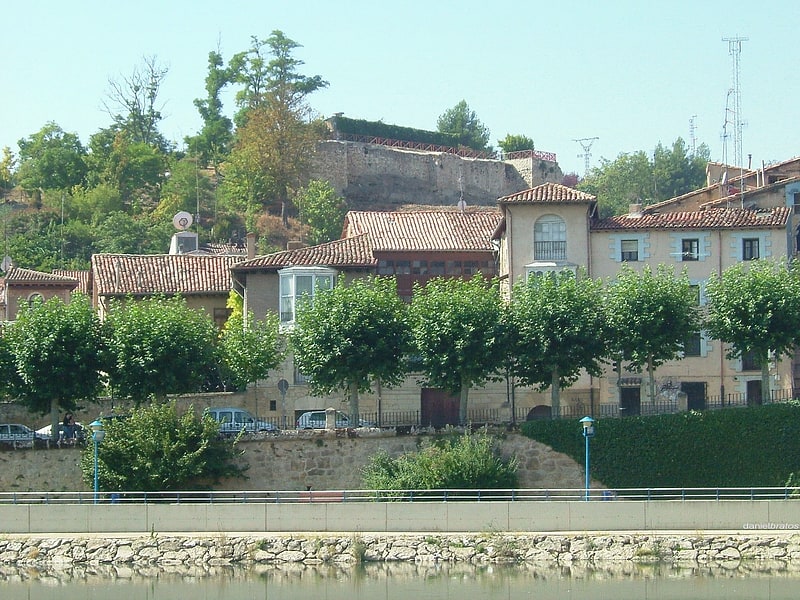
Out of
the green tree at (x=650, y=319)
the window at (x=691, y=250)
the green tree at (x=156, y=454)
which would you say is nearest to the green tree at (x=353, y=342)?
the green tree at (x=156, y=454)

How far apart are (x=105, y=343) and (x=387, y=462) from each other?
1083cm

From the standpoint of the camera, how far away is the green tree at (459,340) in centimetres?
5188

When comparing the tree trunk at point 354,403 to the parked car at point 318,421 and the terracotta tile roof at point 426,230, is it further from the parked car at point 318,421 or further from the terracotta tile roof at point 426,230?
the terracotta tile roof at point 426,230

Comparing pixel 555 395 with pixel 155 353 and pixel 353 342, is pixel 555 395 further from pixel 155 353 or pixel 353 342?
pixel 155 353

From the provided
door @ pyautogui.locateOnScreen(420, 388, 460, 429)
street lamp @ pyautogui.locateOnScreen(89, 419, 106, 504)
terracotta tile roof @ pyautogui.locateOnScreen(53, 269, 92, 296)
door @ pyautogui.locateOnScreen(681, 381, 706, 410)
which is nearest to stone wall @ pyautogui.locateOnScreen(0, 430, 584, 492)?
street lamp @ pyautogui.locateOnScreen(89, 419, 106, 504)

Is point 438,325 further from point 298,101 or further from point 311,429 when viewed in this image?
point 298,101

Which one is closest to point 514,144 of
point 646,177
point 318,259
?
point 646,177

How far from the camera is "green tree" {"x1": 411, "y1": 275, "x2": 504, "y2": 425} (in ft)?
170

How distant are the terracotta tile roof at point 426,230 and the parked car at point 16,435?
1812 cm

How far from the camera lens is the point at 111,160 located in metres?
96.7

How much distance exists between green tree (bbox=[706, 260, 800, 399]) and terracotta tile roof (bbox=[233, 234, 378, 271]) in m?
14.7

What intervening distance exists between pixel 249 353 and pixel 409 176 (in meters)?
45.3

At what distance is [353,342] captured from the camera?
52.6 m

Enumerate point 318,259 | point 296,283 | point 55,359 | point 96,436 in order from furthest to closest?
point 318,259
point 296,283
point 55,359
point 96,436
